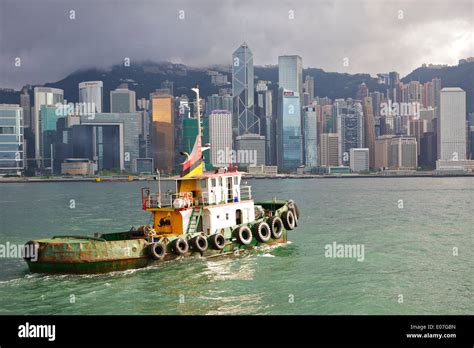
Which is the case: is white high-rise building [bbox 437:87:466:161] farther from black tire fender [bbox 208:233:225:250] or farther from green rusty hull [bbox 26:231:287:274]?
green rusty hull [bbox 26:231:287:274]

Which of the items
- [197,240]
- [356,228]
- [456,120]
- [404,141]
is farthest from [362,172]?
[197,240]

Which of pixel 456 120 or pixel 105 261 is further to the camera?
pixel 456 120

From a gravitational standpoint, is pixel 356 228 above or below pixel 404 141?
below

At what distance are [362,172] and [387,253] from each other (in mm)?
172188

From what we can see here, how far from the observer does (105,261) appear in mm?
19375

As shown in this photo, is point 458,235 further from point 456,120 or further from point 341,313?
point 456,120

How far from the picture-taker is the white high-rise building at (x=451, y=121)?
191875 millimetres

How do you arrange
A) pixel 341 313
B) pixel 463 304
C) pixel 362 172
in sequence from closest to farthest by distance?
pixel 341 313 < pixel 463 304 < pixel 362 172
